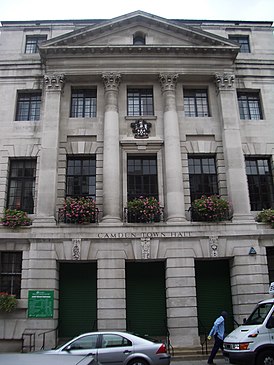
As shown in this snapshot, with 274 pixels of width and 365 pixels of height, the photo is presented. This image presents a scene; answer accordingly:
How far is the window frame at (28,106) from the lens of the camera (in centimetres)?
2144

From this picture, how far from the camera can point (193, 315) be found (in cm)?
1697

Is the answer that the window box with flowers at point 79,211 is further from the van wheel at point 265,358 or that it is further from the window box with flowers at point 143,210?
the van wheel at point 265,358

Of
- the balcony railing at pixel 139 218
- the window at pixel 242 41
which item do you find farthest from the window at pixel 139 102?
the window at pixel 242 41

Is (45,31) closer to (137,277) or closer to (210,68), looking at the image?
(210,68)

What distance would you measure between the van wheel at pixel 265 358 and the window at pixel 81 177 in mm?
11620

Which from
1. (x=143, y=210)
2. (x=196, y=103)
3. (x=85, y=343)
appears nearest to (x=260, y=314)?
(x=85, y=343)

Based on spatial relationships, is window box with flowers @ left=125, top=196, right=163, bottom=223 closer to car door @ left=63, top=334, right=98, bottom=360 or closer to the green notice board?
the green notice board

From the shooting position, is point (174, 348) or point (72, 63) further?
point (72, 63)

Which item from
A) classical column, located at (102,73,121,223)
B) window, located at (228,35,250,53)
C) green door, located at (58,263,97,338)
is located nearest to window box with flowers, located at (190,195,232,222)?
classical column, located at (102,73,121,223)

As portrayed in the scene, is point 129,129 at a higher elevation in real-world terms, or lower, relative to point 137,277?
higher

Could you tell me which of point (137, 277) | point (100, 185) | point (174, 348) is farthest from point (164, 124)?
point (174, 348)

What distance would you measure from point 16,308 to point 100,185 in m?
7.45

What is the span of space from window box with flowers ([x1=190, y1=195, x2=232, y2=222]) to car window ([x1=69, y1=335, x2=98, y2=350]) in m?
9.23

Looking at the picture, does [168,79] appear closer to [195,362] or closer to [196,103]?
[196,103]
